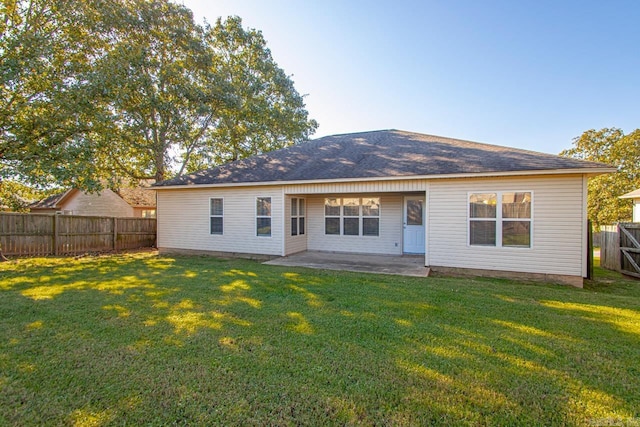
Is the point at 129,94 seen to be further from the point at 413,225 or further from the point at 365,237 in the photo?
the point at 413,225

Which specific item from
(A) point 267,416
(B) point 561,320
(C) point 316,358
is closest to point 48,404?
(A) point 267,416

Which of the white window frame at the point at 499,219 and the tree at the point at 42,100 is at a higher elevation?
the tree at the point at 42,100

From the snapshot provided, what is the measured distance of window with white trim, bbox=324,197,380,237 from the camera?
34.0 ft

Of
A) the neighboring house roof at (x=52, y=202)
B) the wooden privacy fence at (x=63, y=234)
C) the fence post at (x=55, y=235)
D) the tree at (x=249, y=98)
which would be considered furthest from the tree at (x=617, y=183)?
the neighboring house roof at (x=52, y=202)

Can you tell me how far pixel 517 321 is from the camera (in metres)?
4.06

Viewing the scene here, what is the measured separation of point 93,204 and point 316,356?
25.7 metres

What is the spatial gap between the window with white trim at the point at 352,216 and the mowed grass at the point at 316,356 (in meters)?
4.85

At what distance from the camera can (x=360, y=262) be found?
871 cm

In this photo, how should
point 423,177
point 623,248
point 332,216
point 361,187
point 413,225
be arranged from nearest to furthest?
point 423,177 < point 623,248 < point 361,187 < point 413,225 < point 332,216

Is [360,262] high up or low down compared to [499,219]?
down

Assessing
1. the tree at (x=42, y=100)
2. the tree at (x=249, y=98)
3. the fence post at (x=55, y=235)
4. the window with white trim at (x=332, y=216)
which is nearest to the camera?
the tree at (x=42, y=100)

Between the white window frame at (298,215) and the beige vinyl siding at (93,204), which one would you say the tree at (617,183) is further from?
the beige vinyl siding at (93,204)

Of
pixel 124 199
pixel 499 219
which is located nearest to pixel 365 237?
pixel 499 219

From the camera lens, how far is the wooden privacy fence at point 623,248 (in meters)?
7.81
